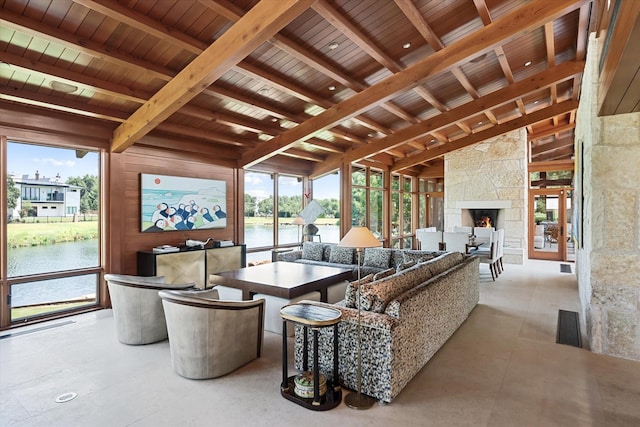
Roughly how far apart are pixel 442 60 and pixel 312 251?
4087 mm

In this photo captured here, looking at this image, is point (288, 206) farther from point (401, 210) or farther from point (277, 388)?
point (277, 388)

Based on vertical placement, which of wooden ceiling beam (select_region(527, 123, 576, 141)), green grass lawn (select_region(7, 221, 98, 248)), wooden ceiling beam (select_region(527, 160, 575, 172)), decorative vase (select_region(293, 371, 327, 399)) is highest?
wooden ceiling beam (select_region(527, 123, 576, 141))

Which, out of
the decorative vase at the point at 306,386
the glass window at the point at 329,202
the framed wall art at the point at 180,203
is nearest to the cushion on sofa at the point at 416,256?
the decorative vase at the point at 306,386

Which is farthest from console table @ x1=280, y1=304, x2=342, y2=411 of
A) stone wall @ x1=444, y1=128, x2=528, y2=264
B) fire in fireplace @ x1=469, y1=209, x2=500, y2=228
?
fire in fireplace @ x1=469, y1=209, x2=500, y2=228

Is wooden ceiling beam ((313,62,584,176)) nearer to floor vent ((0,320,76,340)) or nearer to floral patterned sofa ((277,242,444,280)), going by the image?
floral patterned sofa ((277,242,444,280))

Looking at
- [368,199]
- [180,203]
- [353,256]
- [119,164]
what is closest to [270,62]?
[119,164]

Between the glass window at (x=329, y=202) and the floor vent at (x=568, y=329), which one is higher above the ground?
the glass window at (x=329, y=202)

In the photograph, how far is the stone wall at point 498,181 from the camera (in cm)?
909

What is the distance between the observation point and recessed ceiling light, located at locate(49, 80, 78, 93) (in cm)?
395

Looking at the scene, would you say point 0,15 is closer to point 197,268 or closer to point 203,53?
point 203,53

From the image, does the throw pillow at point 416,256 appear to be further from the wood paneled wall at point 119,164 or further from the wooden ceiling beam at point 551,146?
the wooden ceiling beam at point 551,146

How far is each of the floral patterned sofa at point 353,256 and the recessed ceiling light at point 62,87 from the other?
419 centimetres

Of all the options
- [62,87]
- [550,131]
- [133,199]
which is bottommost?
[133,199]

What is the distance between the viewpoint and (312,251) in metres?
6.84
